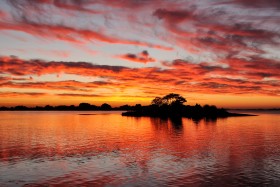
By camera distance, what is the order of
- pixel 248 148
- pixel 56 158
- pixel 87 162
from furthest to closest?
pixel 248 148, pixel 56 158, pixel 87 162

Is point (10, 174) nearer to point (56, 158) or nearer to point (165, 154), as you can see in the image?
point (56, 158)

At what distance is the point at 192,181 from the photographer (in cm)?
3291

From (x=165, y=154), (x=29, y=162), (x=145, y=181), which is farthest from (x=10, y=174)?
(x=165, y=154)

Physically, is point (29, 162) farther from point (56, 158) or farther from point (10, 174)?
point (10, 174)

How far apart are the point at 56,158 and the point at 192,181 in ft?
77.6

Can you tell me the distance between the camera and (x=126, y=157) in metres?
48.6

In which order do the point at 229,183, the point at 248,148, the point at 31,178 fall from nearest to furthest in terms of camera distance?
the point at 229,183, the point at 31,178, the point at 248,148

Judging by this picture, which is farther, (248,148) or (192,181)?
(248,148)

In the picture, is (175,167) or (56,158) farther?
(56,158)

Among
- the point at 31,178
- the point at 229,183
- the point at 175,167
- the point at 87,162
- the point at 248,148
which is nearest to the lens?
the point at 229,183

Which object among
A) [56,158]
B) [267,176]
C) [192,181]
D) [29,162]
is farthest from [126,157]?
[267,176]

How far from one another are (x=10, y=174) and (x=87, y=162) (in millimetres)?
10845

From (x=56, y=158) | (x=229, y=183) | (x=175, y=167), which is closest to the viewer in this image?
(x=229, y=183)

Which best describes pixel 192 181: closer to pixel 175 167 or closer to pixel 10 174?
pixel 175 167
